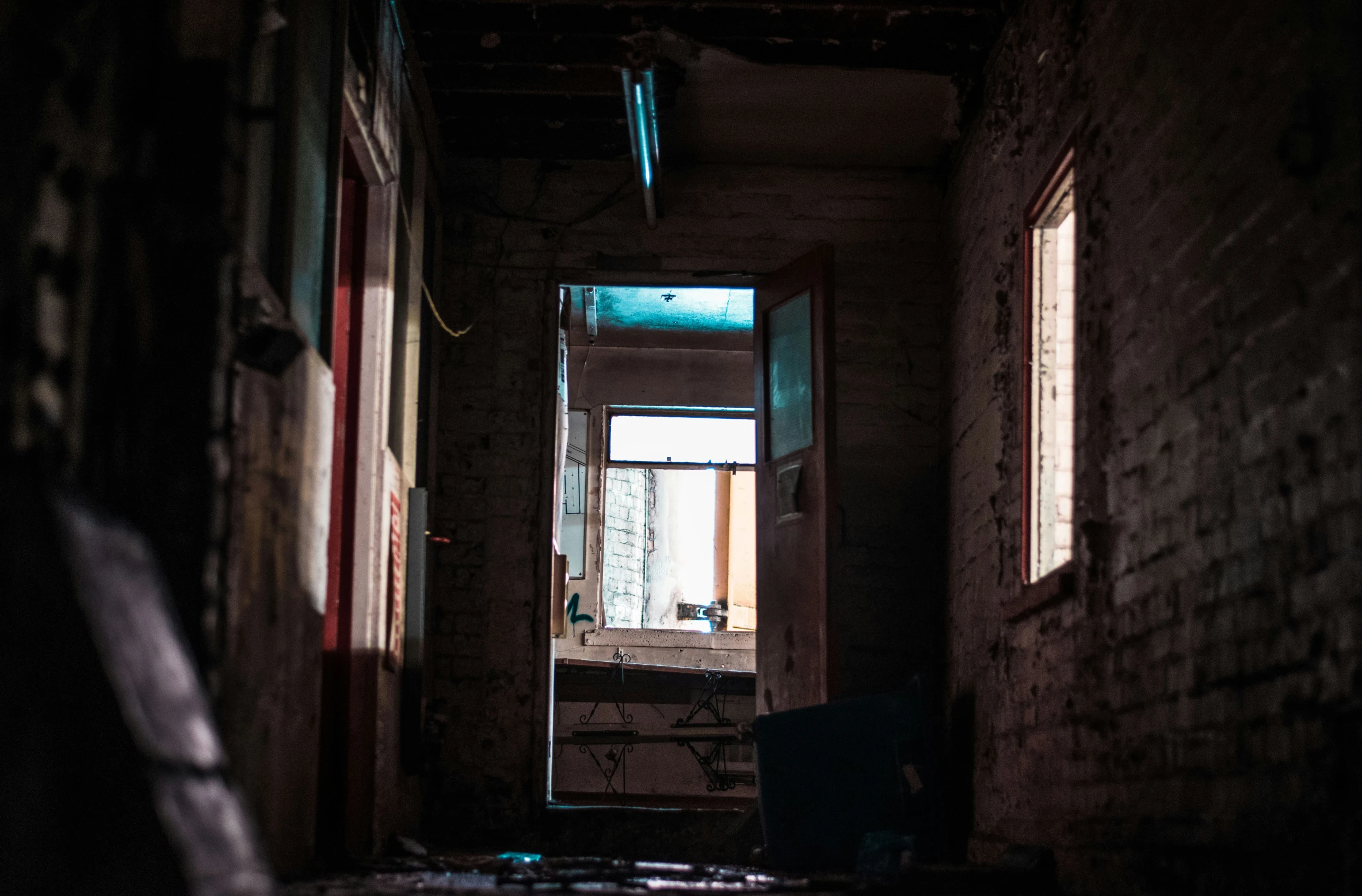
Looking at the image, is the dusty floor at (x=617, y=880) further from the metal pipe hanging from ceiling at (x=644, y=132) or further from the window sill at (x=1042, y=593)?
the metal pipe hanging from ceiling at (x=644, y=132)

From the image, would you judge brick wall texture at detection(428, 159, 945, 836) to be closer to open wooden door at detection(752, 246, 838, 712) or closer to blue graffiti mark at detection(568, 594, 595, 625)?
open wooden door at detection(752, 246, 838, 712)

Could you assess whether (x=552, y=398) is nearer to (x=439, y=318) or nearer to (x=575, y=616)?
(x=439, y=318)

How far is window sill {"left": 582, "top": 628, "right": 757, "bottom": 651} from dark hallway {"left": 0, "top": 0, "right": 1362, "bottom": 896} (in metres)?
2.00

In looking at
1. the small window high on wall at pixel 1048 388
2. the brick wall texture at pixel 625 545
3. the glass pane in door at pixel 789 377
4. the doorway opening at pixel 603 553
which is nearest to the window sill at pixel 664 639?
the doorway opening at pixel 603 553

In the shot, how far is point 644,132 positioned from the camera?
6.43 meters

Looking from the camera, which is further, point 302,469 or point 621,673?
point 621,673

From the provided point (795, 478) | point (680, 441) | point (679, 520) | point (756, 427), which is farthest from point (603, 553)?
point (795, 478)

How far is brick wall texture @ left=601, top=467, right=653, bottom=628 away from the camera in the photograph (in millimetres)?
14562

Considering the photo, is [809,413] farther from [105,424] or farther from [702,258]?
[105,424]

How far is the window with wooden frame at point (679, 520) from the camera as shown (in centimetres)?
1205

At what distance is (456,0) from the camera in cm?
623

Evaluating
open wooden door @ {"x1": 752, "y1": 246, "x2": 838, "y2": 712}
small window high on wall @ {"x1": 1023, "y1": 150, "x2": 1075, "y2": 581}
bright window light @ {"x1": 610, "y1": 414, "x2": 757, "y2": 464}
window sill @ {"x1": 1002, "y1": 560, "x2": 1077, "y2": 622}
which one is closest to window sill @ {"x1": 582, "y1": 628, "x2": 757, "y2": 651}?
bright window light @ {"x1": 610, "y1": 414, "x2": 757, "y2": 464}

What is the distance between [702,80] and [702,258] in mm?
1084

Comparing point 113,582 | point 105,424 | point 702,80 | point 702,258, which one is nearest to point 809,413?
point 702,258
